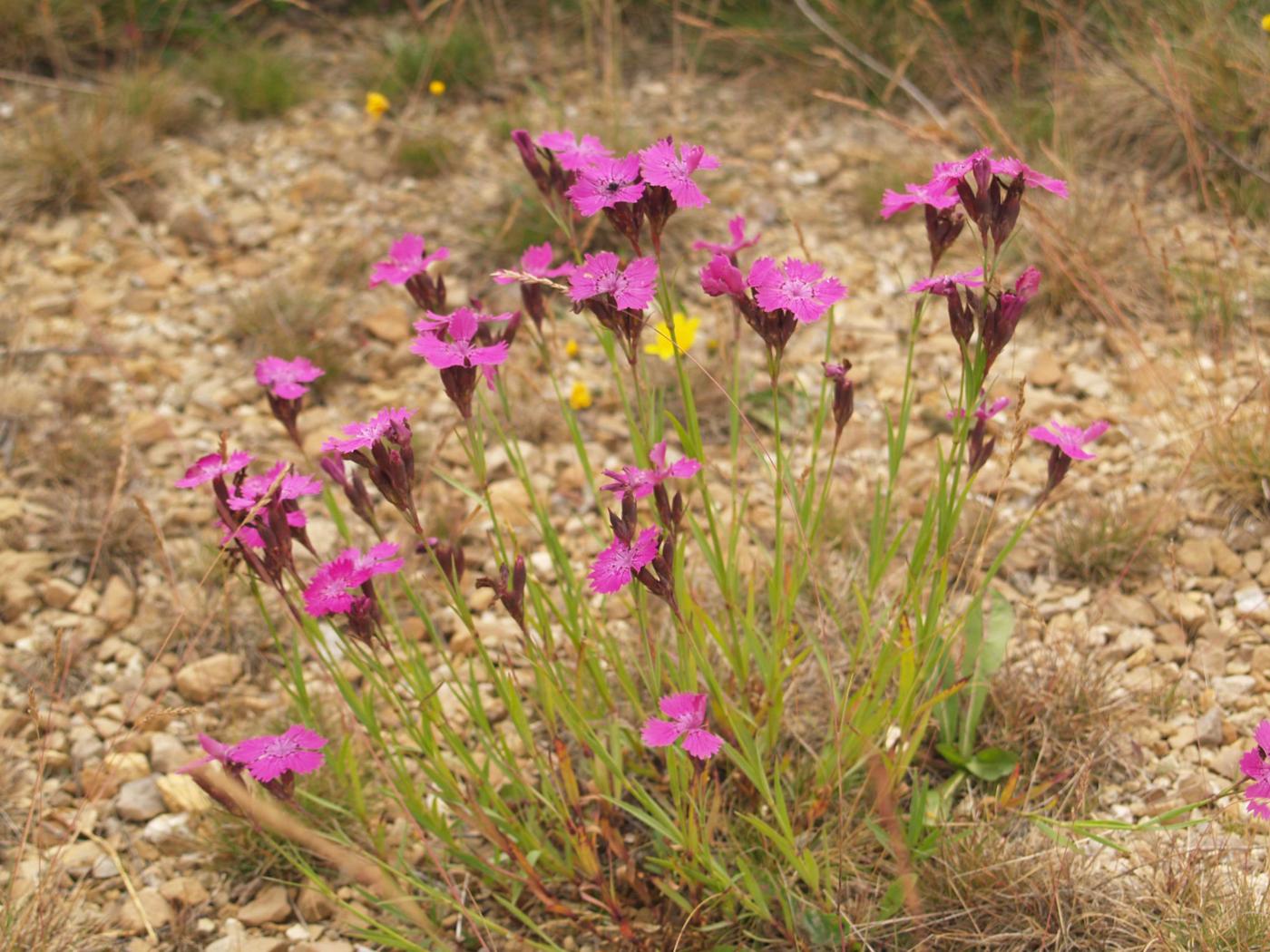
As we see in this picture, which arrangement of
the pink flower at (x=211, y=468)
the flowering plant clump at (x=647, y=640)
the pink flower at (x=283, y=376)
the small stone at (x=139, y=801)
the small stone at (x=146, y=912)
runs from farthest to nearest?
the small stone at (x=139, y=801), the small stone at (x=146, y=912), the pink flower at (x=283, y=376), the pink flower at (x=211, y=468), the flowering plant clump at (x=647, y=640)

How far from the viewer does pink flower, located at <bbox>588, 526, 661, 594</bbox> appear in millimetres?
1385

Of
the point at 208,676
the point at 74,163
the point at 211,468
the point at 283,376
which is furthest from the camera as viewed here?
the point at 74,163

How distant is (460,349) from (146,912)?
1.24 metres

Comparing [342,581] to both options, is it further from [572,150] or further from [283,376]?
[572,150]

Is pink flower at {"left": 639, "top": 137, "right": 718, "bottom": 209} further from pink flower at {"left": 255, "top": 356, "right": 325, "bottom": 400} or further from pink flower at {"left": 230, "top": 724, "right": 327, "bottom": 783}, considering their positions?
pink flower at {"left": 230, "top": 724, "right": 327, "bottom": 783}

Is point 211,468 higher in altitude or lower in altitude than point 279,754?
higher

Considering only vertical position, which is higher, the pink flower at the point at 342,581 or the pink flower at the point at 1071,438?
the pink flower at the point at 1071,438

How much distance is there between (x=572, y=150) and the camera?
1.70m

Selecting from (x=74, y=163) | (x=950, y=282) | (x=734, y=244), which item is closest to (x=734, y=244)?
(x=734, y=244)

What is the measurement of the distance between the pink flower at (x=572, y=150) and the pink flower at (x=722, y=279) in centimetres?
28

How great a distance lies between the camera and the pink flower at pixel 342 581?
5.04ft

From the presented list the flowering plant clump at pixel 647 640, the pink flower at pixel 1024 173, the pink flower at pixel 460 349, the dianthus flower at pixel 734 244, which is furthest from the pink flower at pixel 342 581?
the pink flower at pixel 1024 173

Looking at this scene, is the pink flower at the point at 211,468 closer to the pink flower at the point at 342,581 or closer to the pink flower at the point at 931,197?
the pink flower at the point at 342,581

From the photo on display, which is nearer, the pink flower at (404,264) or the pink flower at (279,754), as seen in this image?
the pink flower at (279,754)
